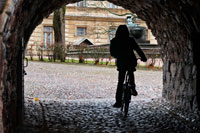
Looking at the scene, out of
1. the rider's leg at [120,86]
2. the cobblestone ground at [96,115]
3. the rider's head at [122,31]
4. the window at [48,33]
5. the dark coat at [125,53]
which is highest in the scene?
the window at [48,33]

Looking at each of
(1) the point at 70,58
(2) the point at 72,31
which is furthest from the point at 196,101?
(2) the point at 72,31

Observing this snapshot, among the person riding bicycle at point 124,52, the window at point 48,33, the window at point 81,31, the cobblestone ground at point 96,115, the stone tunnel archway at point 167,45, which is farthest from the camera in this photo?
the window at point 81,31

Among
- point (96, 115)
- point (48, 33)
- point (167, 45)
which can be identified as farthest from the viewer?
point (48, 33)

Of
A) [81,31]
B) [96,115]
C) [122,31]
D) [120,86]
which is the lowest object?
[96,115]

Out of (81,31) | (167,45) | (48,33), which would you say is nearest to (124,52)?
(167,45)

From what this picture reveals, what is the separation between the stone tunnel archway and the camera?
3.49 m

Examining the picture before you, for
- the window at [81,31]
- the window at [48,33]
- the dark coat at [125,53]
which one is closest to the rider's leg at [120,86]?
the dark coat at [125,53]

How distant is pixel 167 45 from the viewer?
7613mm

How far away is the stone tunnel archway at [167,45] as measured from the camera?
3490 millimetres

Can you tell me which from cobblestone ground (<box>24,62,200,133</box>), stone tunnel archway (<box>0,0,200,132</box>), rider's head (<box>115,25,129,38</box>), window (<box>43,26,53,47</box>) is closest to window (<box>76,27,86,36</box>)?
window (<box>43,26,53,47</box>)

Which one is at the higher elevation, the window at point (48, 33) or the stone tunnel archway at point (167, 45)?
the window at point (48, 33)

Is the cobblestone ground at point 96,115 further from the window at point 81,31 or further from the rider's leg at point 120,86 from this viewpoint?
the window at point 81,31

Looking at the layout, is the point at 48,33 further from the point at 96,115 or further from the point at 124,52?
the point at 96,115

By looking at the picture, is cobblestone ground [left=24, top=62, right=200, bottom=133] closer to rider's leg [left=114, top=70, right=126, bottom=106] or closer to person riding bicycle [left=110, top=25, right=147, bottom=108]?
rider's leg [left=114, top=70, right=126, bottom=106]
